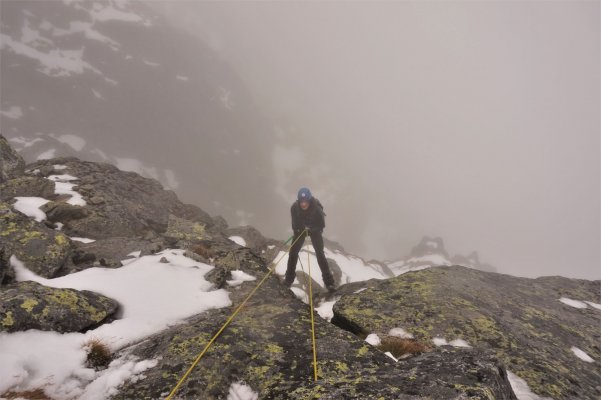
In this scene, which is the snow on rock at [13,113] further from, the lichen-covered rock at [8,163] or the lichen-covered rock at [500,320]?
the lichen-covered rock at [500,320]

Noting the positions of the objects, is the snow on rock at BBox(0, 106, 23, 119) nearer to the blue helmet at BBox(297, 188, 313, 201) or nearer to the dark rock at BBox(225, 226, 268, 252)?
the dark rock at BBox(225, 226, 268, 252)

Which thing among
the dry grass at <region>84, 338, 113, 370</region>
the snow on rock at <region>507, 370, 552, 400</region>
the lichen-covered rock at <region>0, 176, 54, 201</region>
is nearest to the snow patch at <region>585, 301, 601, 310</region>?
the snow on rock at <region>507, 370, 552, 400</region>

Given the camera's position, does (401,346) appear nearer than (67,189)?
Yes

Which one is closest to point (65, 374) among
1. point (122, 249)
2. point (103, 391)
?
point (103, 391)

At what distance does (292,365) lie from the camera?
5.39 meters

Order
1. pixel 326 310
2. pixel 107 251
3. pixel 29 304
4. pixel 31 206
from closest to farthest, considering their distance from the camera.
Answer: pixel 29 304 → pixel 326 310 → pixel 107 251 → pixel 31 206

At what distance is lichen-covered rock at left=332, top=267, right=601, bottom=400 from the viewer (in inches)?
252

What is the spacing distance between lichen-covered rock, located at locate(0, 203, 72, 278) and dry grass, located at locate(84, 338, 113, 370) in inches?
170

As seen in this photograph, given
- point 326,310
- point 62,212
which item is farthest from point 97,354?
point 62,212

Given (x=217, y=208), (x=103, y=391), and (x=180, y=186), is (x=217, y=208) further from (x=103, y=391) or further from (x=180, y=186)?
(x=103, y=391)

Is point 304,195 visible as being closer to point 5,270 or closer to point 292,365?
point 292,365

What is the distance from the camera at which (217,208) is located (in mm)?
102875

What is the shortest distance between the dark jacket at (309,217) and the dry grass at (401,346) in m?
6.17

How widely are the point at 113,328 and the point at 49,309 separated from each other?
1160 mm
